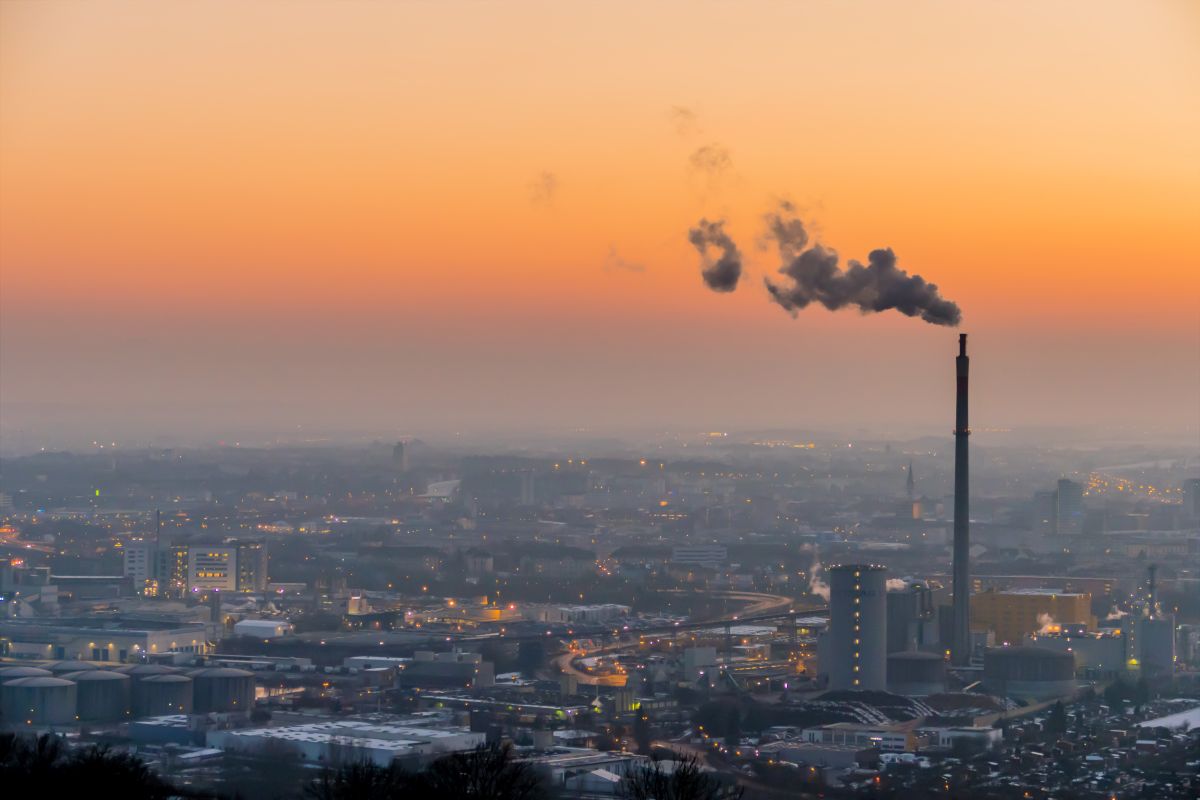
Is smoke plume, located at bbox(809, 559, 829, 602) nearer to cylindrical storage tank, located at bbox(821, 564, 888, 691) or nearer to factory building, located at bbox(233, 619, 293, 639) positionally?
factory building, located at bbox(233, 619, 293, 639)

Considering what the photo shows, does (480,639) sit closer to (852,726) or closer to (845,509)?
(852,726)

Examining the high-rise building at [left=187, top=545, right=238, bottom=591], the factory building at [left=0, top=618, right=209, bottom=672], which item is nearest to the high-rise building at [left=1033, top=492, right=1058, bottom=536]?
the high-rise building at [left=187, top=545, right=238, bottom=591]

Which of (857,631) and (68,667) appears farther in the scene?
(857,631)

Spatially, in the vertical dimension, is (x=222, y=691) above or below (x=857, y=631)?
below

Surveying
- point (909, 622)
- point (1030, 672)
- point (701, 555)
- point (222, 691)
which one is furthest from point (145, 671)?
point (701, 555)

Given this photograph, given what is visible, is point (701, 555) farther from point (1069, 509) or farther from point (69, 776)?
point (69, 776)

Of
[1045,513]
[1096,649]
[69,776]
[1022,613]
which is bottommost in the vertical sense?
[1096,649]
